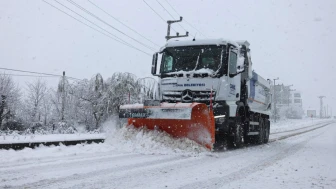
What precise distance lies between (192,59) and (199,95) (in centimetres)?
117

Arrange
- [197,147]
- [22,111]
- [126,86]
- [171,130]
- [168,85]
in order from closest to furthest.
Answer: [197,147] < [171,130] < [168,85] < [126,86] < [22,111]

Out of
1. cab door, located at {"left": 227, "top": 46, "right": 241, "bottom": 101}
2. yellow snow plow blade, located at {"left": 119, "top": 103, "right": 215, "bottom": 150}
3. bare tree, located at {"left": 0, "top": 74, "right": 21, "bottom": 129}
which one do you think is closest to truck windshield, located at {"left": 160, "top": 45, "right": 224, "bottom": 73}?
cab door, located at {"left": 227, "top": 46, "right": 241, "bottom": 101}

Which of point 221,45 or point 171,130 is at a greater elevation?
point 221,45

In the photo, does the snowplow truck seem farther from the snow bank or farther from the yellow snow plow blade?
the snow bank

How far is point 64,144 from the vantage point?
8648 millimetres

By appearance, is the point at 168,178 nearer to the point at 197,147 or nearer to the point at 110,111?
the point at 197,147

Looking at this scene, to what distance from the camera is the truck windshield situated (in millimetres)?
8469

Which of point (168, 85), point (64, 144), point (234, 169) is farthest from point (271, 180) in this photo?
point (64, 144)

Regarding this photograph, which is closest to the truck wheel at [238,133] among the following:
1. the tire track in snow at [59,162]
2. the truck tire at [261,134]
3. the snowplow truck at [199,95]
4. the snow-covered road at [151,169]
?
the snowplow truck at [199,95]

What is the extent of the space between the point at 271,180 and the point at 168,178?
1458 mm

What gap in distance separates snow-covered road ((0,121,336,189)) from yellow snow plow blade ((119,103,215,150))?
27cm

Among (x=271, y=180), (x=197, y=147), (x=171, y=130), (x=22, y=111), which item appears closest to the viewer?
(x=271, y=180)

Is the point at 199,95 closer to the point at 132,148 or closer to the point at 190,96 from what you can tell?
the point at 190,96

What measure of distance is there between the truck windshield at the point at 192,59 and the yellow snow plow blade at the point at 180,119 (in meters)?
1.51
